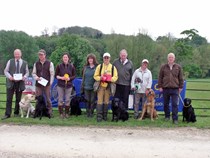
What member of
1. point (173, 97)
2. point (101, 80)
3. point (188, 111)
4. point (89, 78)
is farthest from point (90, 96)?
point (188, 111)

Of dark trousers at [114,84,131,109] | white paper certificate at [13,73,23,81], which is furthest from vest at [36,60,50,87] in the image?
dark trousers at [114,84,131,109]

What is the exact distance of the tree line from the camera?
125 ft

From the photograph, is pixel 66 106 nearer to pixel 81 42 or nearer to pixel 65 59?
pixel 65 59

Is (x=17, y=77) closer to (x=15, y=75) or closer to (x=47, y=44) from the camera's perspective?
(x=15, y=75)

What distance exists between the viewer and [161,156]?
5.53 m

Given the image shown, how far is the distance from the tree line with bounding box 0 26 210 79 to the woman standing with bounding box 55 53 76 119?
870 inches

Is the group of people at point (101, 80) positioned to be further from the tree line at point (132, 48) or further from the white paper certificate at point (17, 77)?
the tree line at point (132, 48)

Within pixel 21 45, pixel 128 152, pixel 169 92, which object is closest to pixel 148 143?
pixel 128 152

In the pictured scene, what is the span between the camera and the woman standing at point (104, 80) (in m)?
8.29

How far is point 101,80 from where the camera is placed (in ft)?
27.2

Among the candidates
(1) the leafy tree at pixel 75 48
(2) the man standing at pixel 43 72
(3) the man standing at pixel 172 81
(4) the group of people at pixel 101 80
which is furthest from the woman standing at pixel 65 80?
(1) the leafy tree at pixel 75 48

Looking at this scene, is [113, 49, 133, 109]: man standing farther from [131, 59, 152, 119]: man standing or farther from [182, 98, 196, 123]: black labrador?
[182, 98, 196, 123]: black labrador

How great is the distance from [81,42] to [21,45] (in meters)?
18.4

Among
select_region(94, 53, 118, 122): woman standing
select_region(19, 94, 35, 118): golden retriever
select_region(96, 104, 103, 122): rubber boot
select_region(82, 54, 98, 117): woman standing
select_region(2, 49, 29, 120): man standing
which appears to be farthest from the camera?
select_region(82, 54, 98, 117): woman standing
